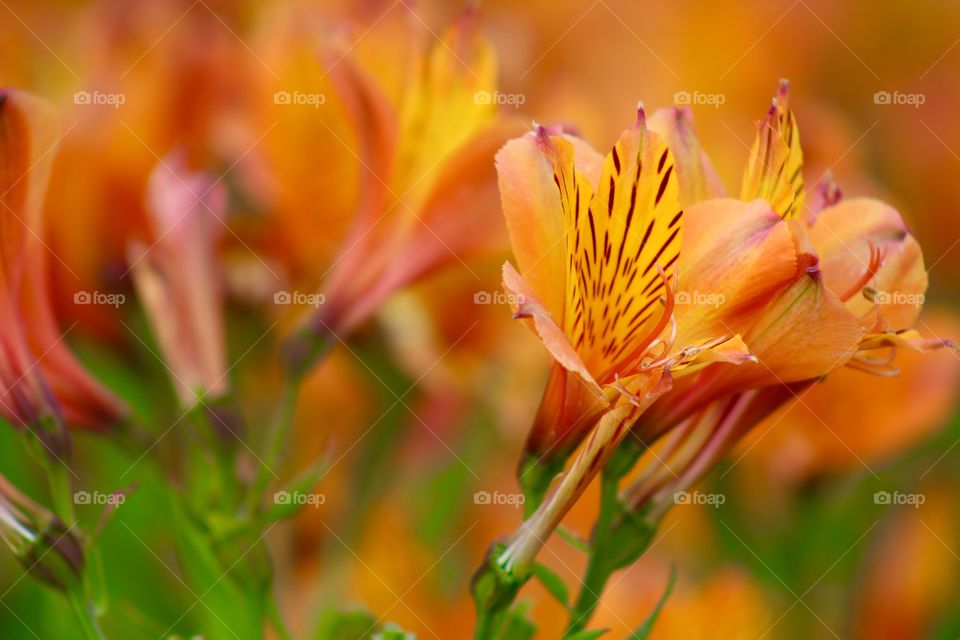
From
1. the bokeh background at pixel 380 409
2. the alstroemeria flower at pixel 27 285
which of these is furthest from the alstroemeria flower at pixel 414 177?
the alstroemeria flower at pixel 27 285

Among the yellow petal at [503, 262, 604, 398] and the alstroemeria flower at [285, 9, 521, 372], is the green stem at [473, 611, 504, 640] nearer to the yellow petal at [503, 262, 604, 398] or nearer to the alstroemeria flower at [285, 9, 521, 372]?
the yellow petal at [503, 262, 604, 398]

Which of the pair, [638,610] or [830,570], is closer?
[638,610]

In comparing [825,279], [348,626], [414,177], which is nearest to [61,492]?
[348,626]

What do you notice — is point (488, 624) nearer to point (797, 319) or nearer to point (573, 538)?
point (573, 538)

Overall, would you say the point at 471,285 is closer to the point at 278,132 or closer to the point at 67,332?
the point at 278,132

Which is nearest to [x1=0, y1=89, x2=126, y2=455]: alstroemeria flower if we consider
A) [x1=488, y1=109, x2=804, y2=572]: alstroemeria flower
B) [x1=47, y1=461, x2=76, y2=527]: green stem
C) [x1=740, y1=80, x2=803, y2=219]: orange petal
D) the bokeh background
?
[x1=47, y1=461, x2=76, y2=527]: green stem

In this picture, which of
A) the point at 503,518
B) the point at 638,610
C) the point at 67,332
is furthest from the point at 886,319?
the point at 67,332

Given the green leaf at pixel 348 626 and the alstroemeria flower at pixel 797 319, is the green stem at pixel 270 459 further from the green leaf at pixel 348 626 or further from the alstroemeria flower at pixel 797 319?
the alstroemeria flower at pixel 797 319
